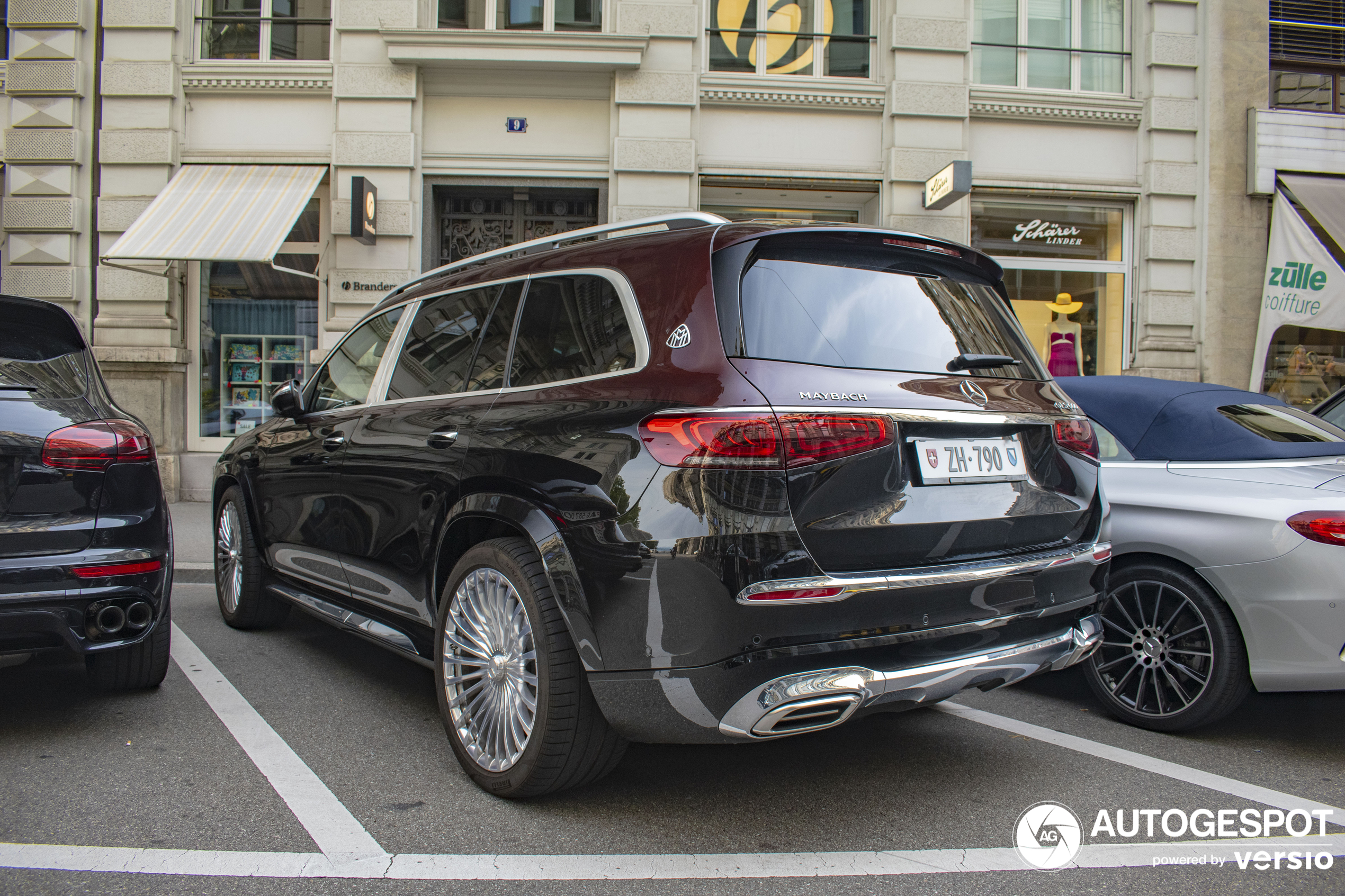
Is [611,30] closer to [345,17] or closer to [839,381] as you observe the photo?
[345,17]

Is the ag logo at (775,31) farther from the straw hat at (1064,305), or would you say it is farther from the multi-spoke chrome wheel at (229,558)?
the multi-spoke chrome wheel at (229,558)

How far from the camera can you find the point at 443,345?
138 inches

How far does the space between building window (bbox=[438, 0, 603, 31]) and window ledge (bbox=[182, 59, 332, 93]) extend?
1.62 metres

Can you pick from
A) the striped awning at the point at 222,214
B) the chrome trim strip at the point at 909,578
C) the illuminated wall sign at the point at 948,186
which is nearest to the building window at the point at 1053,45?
the illuminated wall sign at the point at 948,186

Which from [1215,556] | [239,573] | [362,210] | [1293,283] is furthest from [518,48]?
[1293,283]

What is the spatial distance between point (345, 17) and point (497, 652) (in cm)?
1046

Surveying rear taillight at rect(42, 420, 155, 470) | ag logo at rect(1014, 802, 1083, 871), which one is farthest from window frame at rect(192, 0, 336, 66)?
ag logo at rect(1014, 802, 1083, 871)

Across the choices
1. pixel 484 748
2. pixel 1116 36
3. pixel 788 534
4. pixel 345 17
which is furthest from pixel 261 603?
pixel 1116 36

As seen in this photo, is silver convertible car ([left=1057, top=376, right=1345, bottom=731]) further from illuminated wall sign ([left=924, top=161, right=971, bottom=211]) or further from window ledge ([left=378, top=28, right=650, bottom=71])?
window ledge ([left=378, top=28, right=650, bottom=71])

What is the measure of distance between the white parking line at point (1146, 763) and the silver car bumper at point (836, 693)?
42.6 inches

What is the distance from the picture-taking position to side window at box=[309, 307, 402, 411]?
391cm

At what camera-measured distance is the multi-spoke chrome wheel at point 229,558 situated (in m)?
4.88

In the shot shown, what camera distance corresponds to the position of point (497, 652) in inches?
111

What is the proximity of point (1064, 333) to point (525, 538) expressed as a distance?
1087 centimetres
